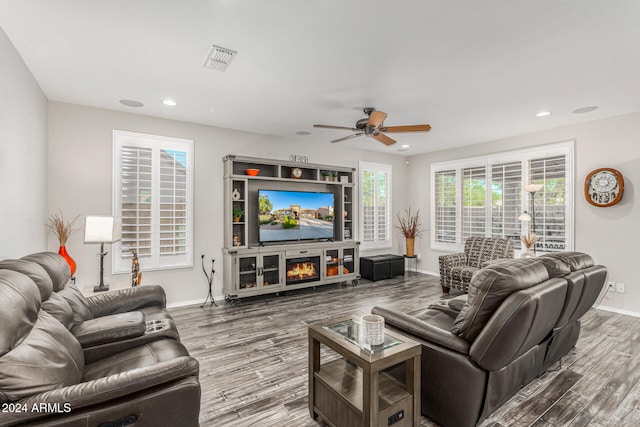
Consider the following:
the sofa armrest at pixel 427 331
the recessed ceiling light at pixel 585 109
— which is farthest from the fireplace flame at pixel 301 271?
the recessed ceiling light at pixel 585 109

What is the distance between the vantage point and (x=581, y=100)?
3676 millimetres

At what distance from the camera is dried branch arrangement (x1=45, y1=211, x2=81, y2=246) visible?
355cm

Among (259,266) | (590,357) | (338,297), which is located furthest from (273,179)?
(590,357)

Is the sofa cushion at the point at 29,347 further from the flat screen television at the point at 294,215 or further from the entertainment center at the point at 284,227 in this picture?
the flat screen television at the point at 294,215

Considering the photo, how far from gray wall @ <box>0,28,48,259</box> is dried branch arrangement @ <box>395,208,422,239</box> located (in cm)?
611

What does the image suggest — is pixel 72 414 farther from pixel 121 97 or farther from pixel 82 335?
pixel 121 97

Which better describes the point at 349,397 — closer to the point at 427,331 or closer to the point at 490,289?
the point at 427,331

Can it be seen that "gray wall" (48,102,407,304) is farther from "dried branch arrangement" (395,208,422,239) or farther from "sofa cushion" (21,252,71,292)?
"dried branch arrangement" (395,208,422,239)

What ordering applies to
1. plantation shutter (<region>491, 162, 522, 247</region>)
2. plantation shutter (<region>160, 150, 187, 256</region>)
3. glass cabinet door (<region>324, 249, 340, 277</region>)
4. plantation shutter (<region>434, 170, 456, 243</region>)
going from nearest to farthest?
plantation shutter (<region>160, 150, 187, 256</region>) < plantation shutter (<region>491, 162, 522, 247</region>) < glass cabinet door (<region>324, 249, 340, 277</region>) < plantation shutter (<region>434, 170, 456, 243</region>)

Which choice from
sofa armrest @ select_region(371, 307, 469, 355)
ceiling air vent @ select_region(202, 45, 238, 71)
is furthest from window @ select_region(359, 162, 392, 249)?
sofa armrest @ select_region(371, 307, 469, 355)

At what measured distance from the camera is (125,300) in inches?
106

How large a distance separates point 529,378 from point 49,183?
5251mm

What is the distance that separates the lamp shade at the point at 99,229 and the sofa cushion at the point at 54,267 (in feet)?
2.26

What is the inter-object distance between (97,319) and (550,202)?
604 centimetres
